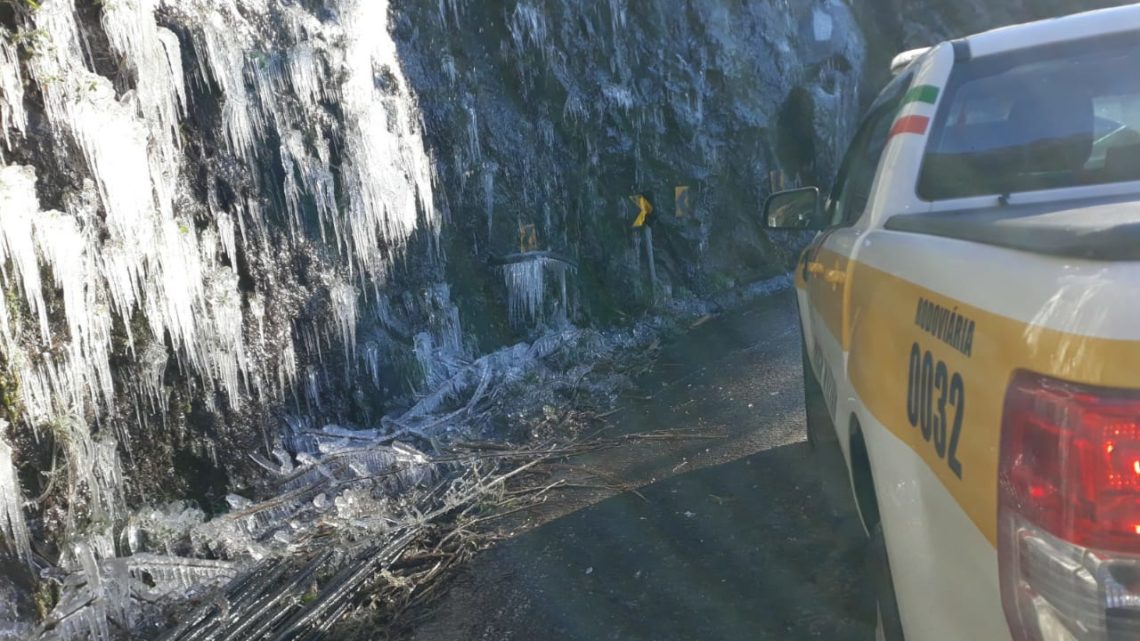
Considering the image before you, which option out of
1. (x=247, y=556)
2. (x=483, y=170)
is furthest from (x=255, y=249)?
(x=483, y=170)

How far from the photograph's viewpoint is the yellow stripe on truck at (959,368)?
4.32ft

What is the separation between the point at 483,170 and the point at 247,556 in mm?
6597

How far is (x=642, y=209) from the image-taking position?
13.6m

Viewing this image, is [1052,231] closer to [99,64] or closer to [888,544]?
[888,544]

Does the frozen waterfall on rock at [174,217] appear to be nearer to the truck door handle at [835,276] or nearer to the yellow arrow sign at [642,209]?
the truck door handle at [835,276]

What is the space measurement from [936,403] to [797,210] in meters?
2.81

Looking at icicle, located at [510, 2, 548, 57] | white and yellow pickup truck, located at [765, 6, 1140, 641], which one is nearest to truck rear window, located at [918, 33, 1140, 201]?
white and yellow pickup truck, located at [765, 6, 1140, 641]

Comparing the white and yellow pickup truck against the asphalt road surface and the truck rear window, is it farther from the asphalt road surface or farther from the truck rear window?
the asphalt road surface

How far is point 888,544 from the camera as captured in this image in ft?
7.61

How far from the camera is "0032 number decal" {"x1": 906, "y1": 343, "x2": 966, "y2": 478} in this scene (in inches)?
67.5

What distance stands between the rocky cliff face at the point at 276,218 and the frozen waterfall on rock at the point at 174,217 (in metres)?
0.02

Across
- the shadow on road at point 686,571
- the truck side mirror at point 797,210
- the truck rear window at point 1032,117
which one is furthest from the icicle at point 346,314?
the truck rear window at point 1032,117

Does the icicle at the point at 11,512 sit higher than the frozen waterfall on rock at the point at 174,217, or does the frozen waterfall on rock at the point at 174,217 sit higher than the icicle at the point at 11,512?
the frozen waterfall on rock at the point at 174,217

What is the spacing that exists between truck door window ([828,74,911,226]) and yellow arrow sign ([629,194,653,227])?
8621 mm
